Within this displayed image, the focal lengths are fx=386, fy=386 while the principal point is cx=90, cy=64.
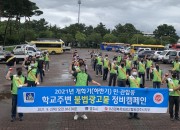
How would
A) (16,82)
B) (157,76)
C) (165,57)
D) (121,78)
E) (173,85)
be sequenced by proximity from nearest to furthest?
1. (16,82)
2. (173,85)
3. (121,78)
4. (157,76)
5. (165,57)

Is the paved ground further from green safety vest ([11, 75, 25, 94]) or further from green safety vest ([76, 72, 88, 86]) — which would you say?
green safety vest ([76, 72, 88, 86])

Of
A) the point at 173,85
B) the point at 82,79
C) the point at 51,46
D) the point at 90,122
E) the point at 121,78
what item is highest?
the point at 82,79

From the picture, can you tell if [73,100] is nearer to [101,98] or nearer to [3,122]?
[101,98]

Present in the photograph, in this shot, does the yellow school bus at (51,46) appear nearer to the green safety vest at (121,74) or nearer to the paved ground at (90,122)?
the green safety vest at (121,74)

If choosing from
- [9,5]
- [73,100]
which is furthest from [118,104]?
[9,5]

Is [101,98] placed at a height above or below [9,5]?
below

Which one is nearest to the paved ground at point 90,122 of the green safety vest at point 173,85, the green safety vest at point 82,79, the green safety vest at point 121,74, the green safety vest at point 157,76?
the green safety vest at point 173,85

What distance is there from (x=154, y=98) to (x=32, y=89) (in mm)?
3835

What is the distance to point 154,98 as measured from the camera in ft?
40.0

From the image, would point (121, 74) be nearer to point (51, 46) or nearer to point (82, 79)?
point (82, 79)

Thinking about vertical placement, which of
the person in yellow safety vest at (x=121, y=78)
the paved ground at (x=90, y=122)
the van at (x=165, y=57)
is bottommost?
the paved ground at (x=90, y=122)

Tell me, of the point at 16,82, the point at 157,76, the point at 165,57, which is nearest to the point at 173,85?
the point at 157,76

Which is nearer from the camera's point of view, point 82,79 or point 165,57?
point 82,79

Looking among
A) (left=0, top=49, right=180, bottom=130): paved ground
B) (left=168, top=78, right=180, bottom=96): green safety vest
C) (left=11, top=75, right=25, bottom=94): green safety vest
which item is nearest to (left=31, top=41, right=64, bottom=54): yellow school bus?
(left=0, top=49, right=180, bottom=130): paved ground
